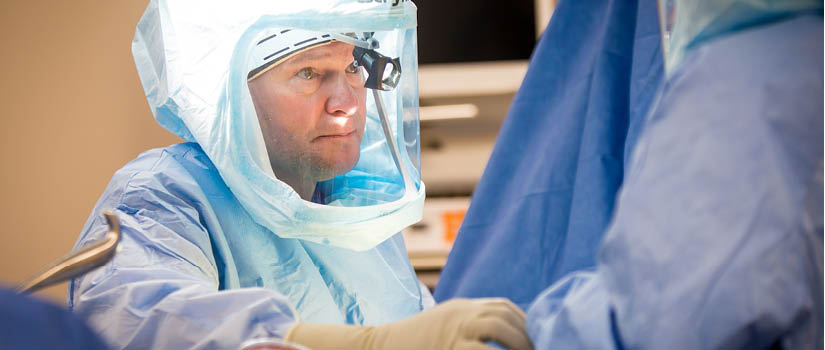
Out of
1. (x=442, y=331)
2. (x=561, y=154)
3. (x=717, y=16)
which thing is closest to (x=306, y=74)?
(x=561, y=154)

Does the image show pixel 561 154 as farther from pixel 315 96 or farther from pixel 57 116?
pixel 57 116

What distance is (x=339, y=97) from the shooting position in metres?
1.37

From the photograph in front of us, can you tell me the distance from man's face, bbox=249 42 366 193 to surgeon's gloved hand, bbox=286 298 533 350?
59 cm

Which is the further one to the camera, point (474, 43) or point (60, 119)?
point (474, 43)

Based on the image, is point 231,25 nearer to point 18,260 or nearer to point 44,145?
point 44,145

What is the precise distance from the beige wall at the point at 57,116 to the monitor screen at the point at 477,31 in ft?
4.04

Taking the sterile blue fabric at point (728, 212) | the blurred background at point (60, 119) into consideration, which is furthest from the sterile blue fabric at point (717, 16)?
the blurred background at point (60, 119)

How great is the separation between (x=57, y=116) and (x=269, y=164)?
810 millimetres

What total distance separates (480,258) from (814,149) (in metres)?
0.50

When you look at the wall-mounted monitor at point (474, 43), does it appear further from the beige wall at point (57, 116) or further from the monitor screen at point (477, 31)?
the beige wall at point (57, 116)

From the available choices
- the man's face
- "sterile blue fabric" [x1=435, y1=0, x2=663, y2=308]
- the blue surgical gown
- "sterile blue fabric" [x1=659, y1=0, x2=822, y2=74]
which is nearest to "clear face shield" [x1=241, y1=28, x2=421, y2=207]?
the man's face

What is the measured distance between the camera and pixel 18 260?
5.82 ft

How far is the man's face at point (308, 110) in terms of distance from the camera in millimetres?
1344

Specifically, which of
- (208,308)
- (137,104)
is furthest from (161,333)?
(137,104)
